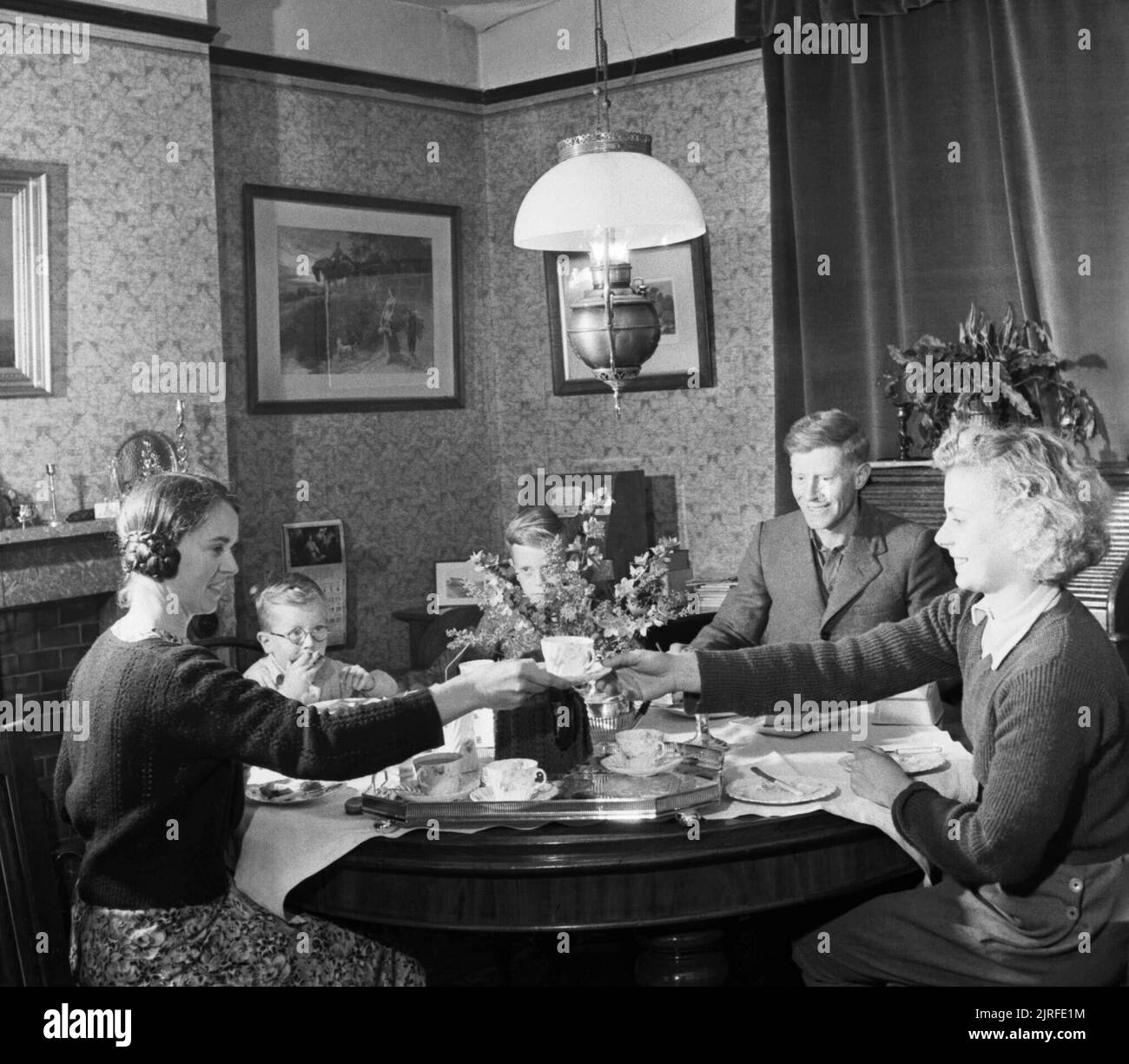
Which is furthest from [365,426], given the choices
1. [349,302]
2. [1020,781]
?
[1020,781]

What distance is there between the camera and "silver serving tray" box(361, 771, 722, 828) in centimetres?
237

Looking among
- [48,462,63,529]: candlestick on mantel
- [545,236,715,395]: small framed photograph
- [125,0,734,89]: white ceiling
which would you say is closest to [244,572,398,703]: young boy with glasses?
[48,462,63,529]: candlestick on mantel

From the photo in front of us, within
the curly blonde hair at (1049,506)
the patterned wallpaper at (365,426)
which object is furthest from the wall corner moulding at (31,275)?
the curly blonde hair at (1049,506)

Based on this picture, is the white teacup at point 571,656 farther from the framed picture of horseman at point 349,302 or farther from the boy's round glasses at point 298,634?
the framed picture of horseman at point 349,302

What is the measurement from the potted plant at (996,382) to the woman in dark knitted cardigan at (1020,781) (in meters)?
2.31

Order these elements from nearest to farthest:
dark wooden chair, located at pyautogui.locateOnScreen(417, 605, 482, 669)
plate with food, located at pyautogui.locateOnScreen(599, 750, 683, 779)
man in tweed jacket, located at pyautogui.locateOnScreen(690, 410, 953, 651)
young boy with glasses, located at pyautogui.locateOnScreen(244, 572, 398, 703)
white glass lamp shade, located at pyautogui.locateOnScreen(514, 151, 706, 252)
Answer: plate with food, located at pyautogui.locateOnScreen(599, 750, 683, 779), white glass lamp shade, located at pyautogui.locateOnScreen(514, 151, 706, 252), young boy with glasses, located at pyautogui.locateOnScreen(244, 572, 398, 703), man in tweed jacket, located at pyautogui.locateOnScreen(690, 410, 953, 651), dark wooden chair, located at pyautogui.locateOnScreen(417, 605, 482, 669)

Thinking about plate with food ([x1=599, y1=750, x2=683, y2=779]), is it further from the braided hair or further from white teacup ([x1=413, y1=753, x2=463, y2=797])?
the braided hair

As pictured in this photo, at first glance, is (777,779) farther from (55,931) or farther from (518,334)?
(518,334)

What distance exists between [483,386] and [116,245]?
208cm

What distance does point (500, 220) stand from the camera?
6.65 metres

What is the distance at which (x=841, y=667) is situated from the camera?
2.95 metres

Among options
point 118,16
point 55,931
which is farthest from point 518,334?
point 55,931

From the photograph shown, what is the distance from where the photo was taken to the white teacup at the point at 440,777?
2.49 meters
